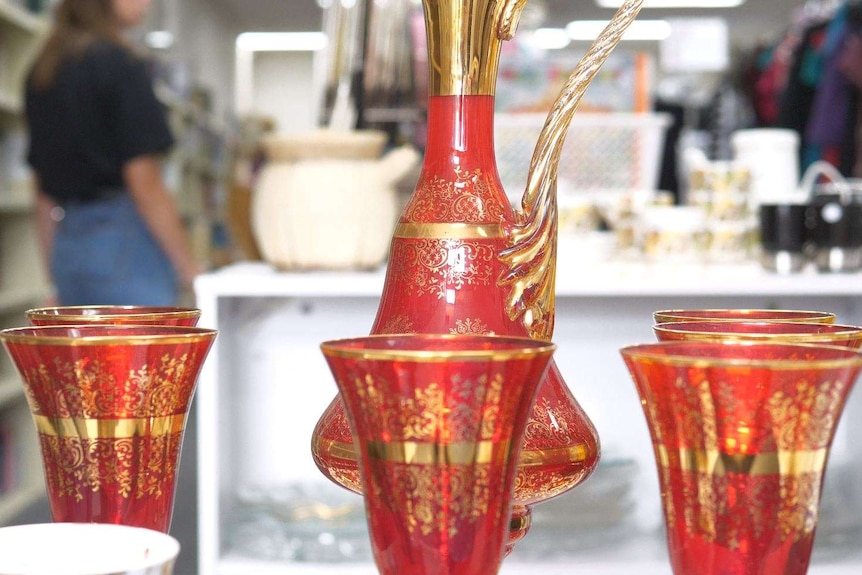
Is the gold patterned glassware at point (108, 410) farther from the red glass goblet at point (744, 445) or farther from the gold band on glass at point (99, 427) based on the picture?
the red glass goblet at point (744, 445)

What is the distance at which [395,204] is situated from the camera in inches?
50.2

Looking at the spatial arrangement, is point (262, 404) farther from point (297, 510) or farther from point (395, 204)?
point (395, 204)

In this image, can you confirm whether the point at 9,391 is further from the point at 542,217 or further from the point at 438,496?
the point at 438,496

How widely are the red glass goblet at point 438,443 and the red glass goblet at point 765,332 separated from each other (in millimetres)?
85

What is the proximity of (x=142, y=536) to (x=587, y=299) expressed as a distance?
1.19 meters

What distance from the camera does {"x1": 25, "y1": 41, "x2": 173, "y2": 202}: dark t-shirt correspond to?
87.7 inches

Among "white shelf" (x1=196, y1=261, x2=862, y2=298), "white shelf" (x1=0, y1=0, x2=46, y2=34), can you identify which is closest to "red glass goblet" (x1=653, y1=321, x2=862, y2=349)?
"white shelf" (x1=196, y1=261, x2=862, y2=298)

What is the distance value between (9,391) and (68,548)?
111 inches

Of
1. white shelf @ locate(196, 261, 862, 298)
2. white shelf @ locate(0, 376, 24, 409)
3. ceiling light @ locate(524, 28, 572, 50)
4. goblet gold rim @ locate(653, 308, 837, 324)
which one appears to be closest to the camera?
goblet gold rim @ locate(653, 308, 837, 324)

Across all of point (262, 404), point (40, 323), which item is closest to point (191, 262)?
point (262, 404)

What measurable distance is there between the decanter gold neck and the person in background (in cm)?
182

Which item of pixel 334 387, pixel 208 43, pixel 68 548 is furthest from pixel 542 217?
pixel 208 43

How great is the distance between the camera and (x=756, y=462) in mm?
372

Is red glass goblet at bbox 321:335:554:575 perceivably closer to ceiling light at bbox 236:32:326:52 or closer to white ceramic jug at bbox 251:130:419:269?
white ceramic jug at bbox 251:130:419:269
